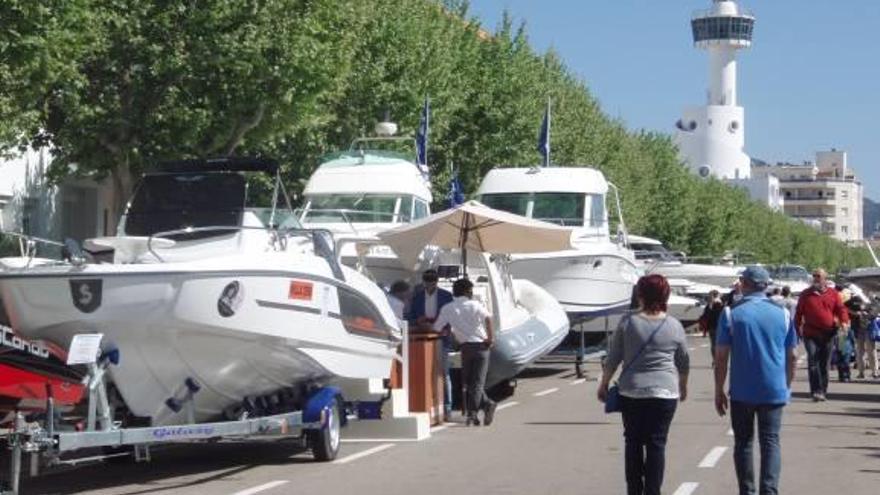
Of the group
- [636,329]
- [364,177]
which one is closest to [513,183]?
[364,177]

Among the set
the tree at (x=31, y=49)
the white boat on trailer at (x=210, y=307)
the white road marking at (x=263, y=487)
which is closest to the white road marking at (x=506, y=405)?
the white boat on trailer at (x=210, y=307)

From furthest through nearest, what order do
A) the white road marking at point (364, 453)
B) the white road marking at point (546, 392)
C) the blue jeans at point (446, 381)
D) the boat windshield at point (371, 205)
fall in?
1. the boat windshield at point (371, 205)
2. the white road marking at point (546, 392)
3. the blue jeans at point (446, 381)
4. the white road marking at point (364, 453)

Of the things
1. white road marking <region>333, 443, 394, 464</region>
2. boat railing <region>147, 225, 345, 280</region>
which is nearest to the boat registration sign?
boat railing <region>147, 225, 345, 280</region>

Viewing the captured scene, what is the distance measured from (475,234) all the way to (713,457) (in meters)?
7.26

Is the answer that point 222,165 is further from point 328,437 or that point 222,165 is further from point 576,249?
point 576,249

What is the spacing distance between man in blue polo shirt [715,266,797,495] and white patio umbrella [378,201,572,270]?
→ 993 centimetres

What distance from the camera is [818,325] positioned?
86.4 ft

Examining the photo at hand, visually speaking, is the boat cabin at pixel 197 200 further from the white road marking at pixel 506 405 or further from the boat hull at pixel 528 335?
the white road marking at pixel 506 405

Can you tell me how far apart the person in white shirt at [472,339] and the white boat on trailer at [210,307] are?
3.66 metres

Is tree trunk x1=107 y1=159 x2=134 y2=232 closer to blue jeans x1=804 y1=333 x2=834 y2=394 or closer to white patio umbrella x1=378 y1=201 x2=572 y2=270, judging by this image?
white patio umbrella x1=378 y1=201 x2=572 y2=270

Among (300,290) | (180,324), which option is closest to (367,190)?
(300,290)

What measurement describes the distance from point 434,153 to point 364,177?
15479mm

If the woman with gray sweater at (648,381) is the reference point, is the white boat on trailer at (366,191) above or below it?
above

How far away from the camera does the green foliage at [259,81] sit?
75.0ft
